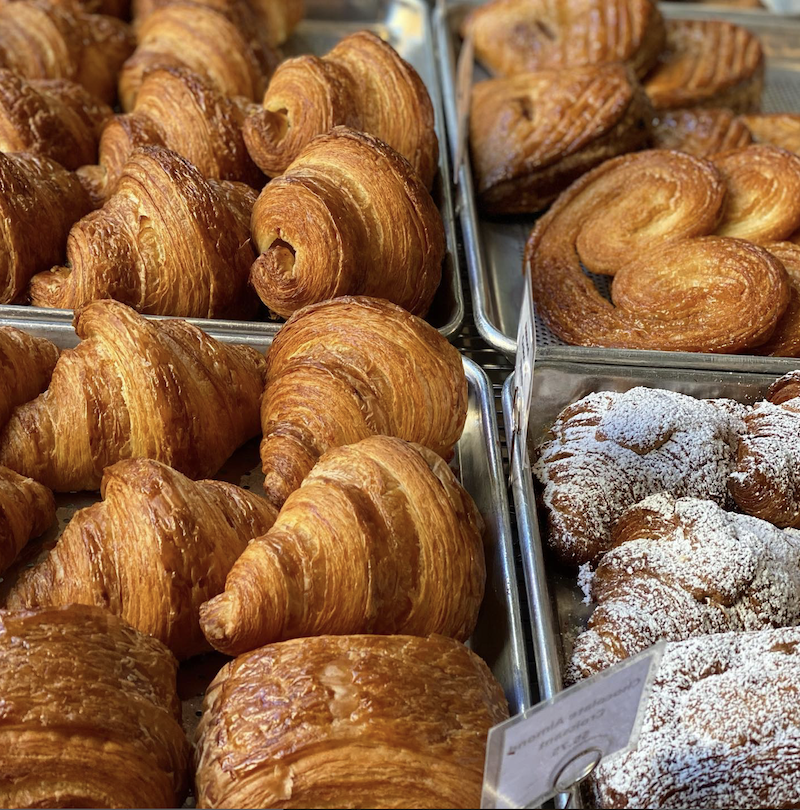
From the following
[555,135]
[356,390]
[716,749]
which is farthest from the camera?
[555,135]

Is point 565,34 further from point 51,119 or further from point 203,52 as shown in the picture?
point 51,119

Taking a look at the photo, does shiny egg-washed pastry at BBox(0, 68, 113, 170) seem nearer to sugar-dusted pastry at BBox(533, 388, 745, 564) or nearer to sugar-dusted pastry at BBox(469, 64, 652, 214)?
sugar-dusted pastry at BBox(469, 64, 652, 214)

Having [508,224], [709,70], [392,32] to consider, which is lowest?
[508,224]

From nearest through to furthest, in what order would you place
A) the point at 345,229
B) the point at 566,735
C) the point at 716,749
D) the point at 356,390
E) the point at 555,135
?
1. the point at 566,735
2. the point at 716,749
3. the point at 356,390
4. the point at 345,229
5. the point at 555,135

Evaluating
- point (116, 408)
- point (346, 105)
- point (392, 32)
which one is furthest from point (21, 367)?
point (392, 32)

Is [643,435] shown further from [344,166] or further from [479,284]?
[344,166]

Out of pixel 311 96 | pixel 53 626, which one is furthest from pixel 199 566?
pixel 311 96

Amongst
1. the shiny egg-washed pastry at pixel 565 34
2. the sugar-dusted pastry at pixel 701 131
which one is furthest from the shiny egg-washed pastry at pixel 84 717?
the shiny egg-washed pastry at pixel 565 34

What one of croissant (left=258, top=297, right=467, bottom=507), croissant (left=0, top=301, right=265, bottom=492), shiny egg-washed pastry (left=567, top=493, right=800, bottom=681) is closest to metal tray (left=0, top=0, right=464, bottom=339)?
croissant (left=258, top=297, right=467, bottom=507)
